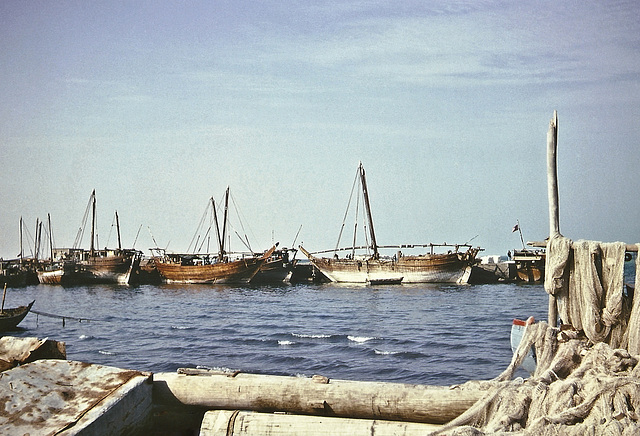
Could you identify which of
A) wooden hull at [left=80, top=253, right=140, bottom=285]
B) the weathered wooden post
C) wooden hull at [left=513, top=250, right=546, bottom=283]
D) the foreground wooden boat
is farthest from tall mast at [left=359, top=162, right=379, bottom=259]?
the weathered wooden post

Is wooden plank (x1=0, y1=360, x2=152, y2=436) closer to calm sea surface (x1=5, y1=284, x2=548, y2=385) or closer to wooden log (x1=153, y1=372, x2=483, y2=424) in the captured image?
wooden log (x1=153, y1=372, x2=483, y2=424)

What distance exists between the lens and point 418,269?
57.5 m

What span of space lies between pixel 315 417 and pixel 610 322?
12.3ft

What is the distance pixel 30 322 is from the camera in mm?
30594

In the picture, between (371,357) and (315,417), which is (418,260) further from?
(315,417)

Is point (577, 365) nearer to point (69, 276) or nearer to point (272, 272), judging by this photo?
point (272, 272)

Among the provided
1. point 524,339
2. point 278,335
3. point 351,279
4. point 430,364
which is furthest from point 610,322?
point 351,279

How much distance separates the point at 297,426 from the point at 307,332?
2154 cm

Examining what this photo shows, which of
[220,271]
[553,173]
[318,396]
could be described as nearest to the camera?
[318,396]

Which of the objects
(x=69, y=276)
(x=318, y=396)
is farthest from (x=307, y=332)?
(x=69, y=276)

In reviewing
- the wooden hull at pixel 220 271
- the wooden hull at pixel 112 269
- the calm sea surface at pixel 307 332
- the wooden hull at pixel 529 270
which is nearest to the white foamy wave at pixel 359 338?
the calm sea surface at pixel 307 332

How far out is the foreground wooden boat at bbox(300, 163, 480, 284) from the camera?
5734cm

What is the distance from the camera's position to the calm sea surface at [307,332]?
18.1 meters

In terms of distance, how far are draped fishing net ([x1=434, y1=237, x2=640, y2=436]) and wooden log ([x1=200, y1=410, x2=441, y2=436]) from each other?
0.42 m
